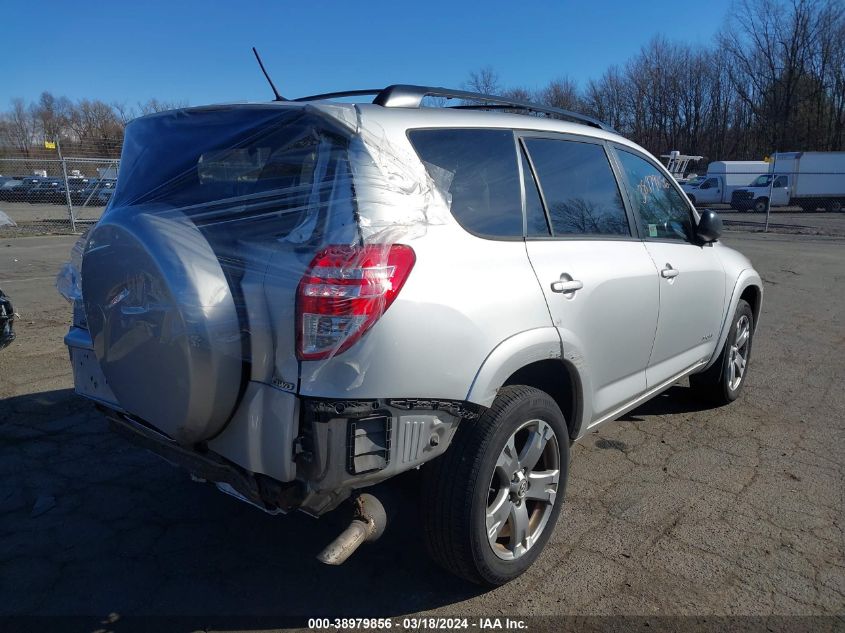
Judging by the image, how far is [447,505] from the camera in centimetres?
241

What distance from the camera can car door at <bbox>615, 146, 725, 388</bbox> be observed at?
367 centimetres

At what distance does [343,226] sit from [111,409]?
4.62ft

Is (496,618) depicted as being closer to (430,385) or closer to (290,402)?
(430,385)

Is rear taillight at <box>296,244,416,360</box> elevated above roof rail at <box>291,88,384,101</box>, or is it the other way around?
roof rail at <box>291,88,384,101</box>

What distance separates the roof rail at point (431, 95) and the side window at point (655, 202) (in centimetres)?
29

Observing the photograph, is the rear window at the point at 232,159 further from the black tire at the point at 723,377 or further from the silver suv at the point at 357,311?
Answer: the black tire at the point at 723,377

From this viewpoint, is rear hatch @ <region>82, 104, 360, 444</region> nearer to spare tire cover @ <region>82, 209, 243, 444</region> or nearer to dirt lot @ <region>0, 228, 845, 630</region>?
spare tire cover @ <region>82, 209, 243, 444</region>

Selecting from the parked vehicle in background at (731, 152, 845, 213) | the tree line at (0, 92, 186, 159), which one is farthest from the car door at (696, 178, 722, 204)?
the tree line at (0, 92, 186, 159)

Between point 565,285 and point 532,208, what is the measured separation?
37 cm

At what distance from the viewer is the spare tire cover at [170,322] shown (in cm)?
208

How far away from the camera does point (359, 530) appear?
232cm

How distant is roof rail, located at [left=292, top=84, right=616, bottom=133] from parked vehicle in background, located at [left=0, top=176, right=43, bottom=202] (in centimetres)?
2373

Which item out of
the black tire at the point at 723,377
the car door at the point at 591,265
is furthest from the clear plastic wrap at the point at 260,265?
the black tire at the point at 723,377

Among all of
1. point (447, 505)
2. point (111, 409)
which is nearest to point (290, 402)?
point (447, 505)
